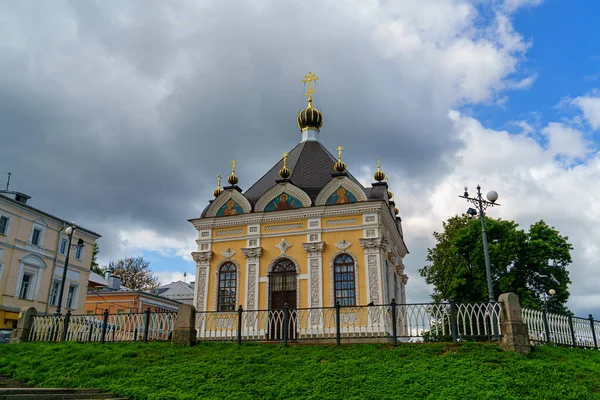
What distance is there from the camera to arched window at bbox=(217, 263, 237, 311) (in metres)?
20.6

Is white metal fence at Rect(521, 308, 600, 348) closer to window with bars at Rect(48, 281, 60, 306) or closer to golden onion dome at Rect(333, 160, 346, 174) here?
golden onion dome at Rect(333, 160, 346, 174)

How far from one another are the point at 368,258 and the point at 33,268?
2101cm

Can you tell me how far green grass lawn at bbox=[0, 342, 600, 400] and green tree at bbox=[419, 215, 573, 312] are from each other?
14456 mm

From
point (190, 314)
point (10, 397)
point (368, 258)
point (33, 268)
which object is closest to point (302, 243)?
point (368, 258)

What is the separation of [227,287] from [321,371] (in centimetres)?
1093

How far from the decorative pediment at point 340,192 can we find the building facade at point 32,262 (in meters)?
14.2

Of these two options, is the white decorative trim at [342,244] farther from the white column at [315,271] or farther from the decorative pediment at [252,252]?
the decorative pediment at [252,252]

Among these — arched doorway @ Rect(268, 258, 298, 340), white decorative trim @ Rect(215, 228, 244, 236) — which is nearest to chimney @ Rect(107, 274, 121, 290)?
white decorative trim @ Rect(215, 228, 244, 236)

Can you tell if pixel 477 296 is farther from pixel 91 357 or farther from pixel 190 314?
pixel 91 357

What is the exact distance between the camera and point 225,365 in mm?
11312

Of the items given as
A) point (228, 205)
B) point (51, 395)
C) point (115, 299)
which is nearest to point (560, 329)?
point (51, 395)

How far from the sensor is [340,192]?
20.7 metres

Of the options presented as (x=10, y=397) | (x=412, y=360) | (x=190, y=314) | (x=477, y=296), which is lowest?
(x=10, y=397)

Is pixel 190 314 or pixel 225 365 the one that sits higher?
pixel 190 314
